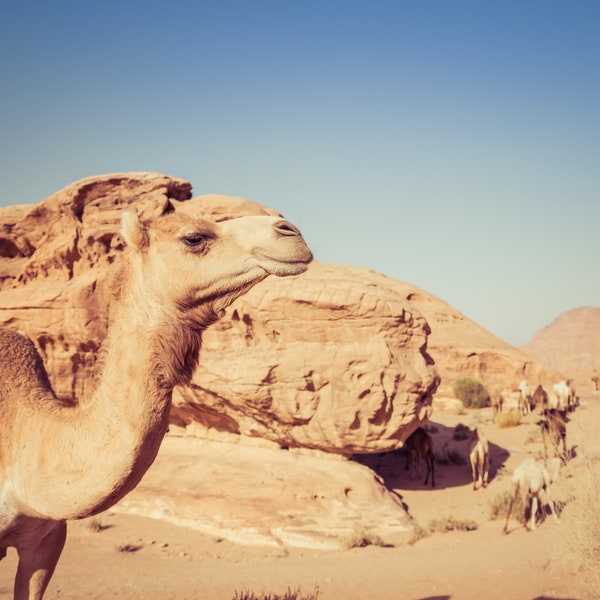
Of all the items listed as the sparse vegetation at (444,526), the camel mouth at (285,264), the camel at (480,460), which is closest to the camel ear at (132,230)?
the camel mouth at (285,264)

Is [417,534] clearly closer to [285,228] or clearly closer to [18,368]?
[18,368]

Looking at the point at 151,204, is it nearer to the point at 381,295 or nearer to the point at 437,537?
the point at 381,295

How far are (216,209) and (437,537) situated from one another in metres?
7.90

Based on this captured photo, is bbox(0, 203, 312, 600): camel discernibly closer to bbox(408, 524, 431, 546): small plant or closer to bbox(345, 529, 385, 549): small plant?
bbox(345, 529, 385, 549): small plant

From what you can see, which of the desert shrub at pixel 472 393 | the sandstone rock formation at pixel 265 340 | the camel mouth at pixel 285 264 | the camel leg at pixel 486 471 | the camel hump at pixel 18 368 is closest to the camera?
the camel mouth at pixel 285 264

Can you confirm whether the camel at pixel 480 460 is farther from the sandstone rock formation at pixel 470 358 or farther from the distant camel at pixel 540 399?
the sandstone rock formation at pixel 470 358

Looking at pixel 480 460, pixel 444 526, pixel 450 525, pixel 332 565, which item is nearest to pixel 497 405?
pixel 480 460

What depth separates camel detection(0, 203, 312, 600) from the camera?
2893 millimetres

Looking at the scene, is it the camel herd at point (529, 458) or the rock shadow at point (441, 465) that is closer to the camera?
the camel herd at point (529, 458)

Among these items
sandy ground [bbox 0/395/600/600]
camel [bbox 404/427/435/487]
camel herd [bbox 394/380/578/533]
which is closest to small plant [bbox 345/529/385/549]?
sandy ground [bbox 0/395/600/600]

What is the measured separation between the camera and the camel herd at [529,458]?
1003 centimetres

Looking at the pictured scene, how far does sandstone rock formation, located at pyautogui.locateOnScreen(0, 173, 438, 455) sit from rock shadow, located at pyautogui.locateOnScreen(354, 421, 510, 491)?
3157 mm

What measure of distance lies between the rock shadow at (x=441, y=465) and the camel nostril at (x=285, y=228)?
11196 mm

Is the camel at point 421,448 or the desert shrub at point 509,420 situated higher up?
the camel at point 421,448
